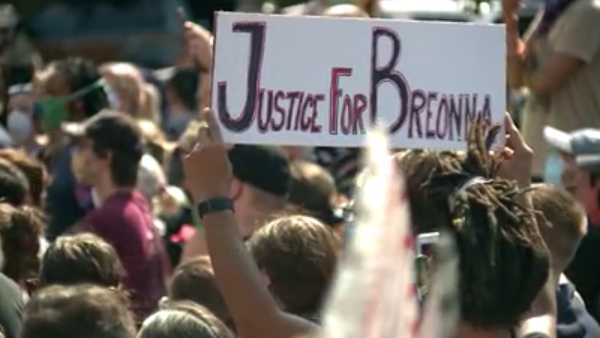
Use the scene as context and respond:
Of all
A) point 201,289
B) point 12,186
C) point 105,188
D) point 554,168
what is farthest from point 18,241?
point 554,168

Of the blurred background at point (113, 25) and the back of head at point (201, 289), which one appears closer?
the back of head at point (201, 289)

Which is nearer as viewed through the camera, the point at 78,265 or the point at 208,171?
the point at 208,171

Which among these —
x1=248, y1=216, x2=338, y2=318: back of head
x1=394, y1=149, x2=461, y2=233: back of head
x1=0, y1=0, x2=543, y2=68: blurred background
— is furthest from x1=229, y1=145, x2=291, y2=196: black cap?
x1=0, y1=0, x2=543, y2=68: blurred background

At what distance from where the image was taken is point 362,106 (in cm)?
457

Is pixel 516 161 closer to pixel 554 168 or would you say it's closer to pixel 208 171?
pixel 208 171

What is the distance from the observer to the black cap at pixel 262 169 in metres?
6.98

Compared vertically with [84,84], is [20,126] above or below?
below

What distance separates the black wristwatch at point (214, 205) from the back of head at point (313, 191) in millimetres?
3249

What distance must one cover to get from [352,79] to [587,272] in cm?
188

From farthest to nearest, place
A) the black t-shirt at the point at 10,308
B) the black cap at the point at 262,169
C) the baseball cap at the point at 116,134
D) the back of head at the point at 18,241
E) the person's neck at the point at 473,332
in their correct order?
the baseball cap at the point at 116,134
the black cap at the point at 262,169
the back of head at the point at 18,241
the black t-shirt at the point at 10,308
the person's neck at the point at 473,332

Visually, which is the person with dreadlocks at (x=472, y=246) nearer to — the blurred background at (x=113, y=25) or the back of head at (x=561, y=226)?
the back of head at (x=561, y=226)

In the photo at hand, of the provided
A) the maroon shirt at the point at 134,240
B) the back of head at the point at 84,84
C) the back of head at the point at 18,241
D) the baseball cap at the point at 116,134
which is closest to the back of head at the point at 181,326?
the back of head at the point at 18,241

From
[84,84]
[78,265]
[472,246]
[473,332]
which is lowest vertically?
[84,84]

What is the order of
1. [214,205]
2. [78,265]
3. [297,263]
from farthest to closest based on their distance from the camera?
[78,265] < [297,263] < [214,205]
